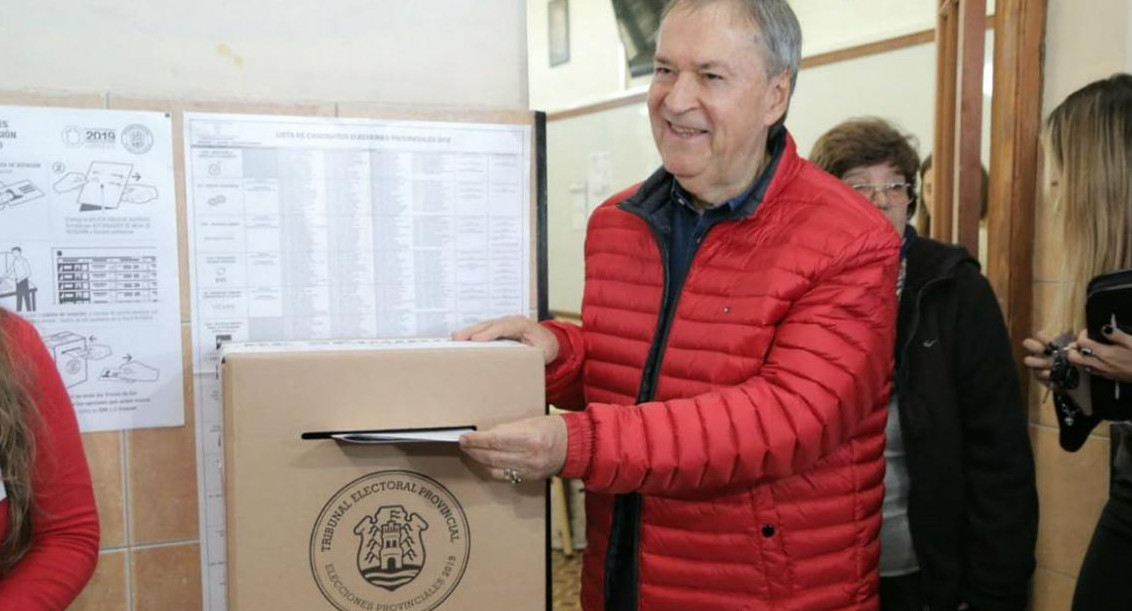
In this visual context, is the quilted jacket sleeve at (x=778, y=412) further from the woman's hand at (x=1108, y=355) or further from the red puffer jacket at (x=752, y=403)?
the woman's hand at (x=1108, y=355)

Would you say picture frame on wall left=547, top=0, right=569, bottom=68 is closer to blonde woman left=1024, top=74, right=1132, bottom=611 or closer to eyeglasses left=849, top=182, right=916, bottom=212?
eyeglasses left=849, top=182, right=916, bottom=212

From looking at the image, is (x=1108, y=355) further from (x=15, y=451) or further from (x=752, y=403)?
(x=15, y=451)

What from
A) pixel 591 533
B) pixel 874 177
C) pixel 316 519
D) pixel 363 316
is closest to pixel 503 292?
pixel 363 316

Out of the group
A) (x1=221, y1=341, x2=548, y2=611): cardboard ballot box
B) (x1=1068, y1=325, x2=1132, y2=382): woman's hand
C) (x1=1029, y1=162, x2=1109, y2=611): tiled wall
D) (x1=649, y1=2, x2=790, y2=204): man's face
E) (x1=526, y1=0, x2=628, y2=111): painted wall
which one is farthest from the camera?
(x1=526, y1=0, x2=628, y2=111): painted wall

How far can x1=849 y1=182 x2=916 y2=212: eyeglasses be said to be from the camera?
1711 mm

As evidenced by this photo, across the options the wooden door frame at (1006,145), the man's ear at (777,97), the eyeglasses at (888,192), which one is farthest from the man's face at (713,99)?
the wooden door frame at (1006,145)

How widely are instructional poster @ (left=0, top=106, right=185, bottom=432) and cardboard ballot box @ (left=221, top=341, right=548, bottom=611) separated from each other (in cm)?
27

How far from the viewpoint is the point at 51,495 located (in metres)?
1.10

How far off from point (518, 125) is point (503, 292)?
25 cm

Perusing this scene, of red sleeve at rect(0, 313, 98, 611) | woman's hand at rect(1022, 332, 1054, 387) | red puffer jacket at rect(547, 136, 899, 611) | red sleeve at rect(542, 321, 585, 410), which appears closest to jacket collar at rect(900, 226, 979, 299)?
woman's hand at rect(1022, 332, 1054, 387)

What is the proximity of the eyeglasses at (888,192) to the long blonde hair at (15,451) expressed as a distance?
1.38 meters

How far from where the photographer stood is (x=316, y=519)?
3.31 feet

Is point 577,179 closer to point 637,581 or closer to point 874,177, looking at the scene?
point 874,177

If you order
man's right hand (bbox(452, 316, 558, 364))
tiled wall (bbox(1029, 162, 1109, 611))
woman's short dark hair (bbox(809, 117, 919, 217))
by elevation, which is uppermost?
woman's short dark hair (bbox(809, 117, 919, 217))
